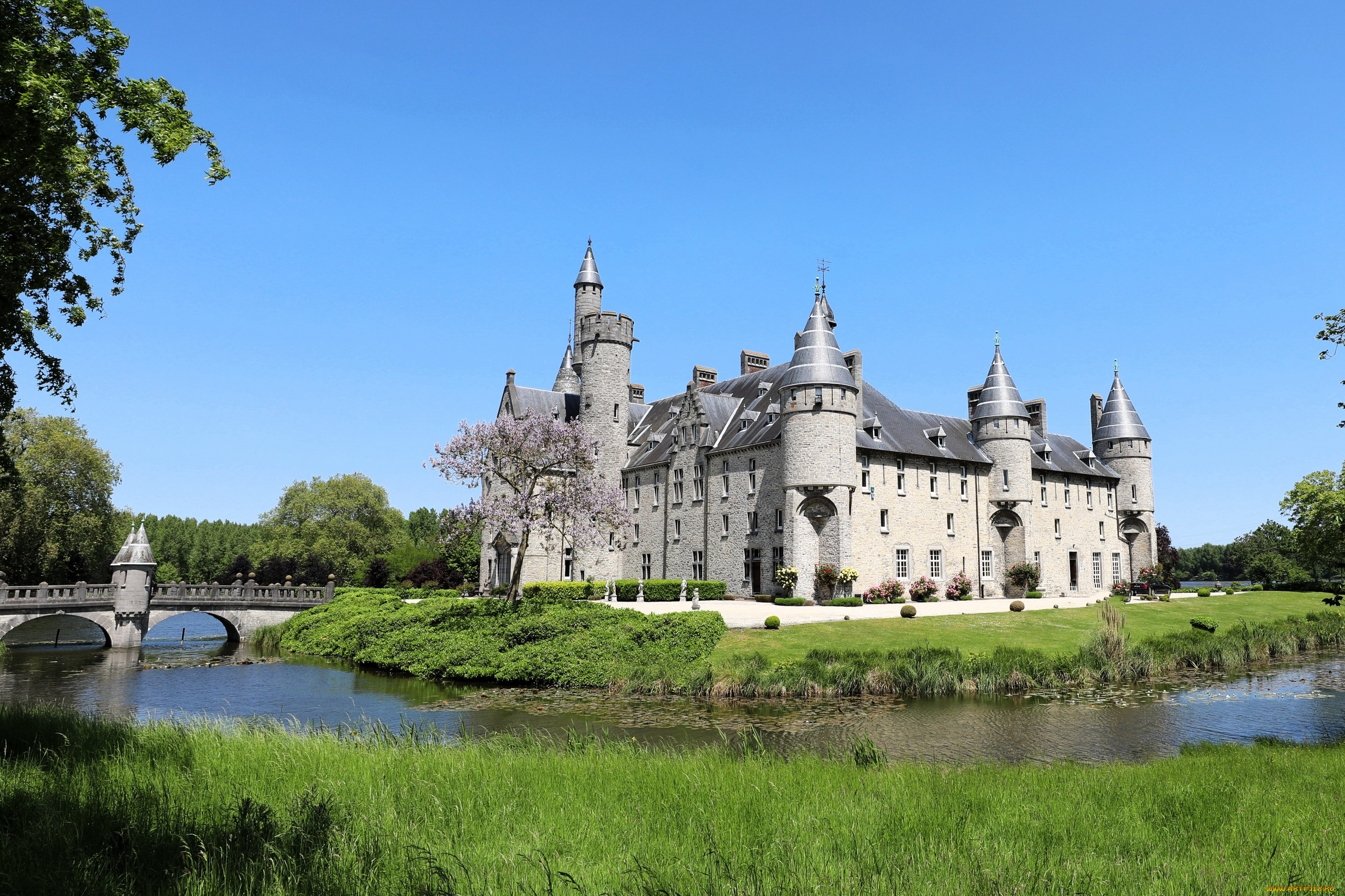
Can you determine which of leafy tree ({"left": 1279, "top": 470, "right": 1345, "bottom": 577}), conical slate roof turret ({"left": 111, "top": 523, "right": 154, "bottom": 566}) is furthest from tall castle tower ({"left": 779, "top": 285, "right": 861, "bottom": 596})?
conical slate roof turret ({"left": 111, "top": 523, "right": 154, "bottom": 566})

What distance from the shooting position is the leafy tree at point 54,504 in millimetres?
55375

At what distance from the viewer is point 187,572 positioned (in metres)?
104

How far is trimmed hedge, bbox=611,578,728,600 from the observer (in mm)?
46812

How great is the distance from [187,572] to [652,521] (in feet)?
254

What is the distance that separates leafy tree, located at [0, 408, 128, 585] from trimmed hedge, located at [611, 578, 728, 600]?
129 ft

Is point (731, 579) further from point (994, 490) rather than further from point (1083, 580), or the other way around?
point (1083, 580)

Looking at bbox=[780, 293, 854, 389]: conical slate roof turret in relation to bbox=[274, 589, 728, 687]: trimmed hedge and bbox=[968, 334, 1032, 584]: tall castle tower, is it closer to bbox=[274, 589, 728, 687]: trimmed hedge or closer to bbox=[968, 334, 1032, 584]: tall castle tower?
bbox=[968, 334, 1032, 584]: tall castle tower

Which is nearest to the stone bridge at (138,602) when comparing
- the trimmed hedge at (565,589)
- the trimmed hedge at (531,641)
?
the trimmed hedge at (531,641)

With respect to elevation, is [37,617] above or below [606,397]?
below

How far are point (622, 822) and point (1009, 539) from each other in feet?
164

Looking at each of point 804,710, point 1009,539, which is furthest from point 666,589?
point 804,710

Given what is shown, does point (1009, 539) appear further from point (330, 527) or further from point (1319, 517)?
point (330, 527)

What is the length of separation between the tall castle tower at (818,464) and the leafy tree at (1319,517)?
954 inches

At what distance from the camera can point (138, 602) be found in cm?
4219
